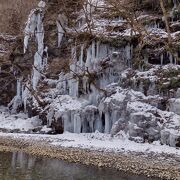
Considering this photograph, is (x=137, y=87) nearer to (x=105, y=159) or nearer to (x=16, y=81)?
(x=105, y=159)

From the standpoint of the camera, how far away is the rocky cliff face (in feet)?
64.0

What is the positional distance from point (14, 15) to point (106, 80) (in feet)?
48.9

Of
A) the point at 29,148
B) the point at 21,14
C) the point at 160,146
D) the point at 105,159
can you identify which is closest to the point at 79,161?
the point at 105,159

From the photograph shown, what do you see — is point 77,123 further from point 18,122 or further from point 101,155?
point 101,155

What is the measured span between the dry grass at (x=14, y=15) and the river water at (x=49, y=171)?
19922mm

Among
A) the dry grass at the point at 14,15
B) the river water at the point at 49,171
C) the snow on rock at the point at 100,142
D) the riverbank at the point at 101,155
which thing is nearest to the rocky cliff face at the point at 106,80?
the snow on rock at the point at 100,142

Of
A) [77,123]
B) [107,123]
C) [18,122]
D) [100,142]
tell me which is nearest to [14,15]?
[18,122]

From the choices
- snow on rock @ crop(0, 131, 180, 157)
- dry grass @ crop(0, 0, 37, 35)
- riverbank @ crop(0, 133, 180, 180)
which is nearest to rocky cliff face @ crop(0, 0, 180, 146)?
snow on rock @ crop(0, 131, 180, 157)

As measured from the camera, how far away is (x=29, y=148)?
17375 millimetres

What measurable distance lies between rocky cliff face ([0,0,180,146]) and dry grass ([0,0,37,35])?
4.22 meters

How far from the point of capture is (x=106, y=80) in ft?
74.3

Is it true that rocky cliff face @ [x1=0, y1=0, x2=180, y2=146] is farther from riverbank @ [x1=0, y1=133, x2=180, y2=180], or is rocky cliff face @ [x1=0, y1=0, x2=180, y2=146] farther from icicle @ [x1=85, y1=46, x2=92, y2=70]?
riverbank @ [x1=0, y1=133, x2=180, y2=180]

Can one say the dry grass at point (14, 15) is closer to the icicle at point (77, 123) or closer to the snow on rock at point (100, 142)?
the icicle at point (77, 123)

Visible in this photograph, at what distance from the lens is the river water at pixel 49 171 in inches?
444
